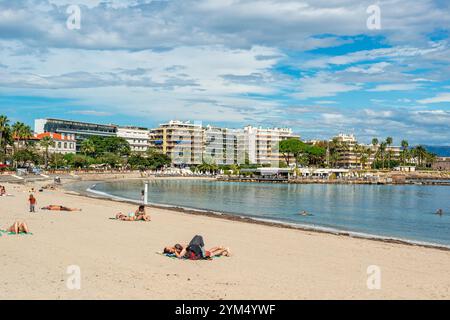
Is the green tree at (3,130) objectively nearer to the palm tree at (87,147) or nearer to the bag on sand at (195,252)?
the palm tree at (87,147)

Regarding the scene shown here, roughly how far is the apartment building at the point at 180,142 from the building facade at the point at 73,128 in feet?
68.3

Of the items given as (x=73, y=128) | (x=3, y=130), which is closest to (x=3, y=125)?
(x=3, y=130)

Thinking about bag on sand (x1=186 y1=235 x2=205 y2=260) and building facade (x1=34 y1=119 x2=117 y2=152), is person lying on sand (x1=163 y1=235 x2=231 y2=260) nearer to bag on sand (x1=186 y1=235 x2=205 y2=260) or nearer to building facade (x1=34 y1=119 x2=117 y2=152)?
bag on sand (x1=186 y1=235 x2=205 y2=260)

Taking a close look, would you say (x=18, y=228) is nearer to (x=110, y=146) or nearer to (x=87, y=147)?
(x=87, y=147)

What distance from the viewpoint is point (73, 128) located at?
18050cm

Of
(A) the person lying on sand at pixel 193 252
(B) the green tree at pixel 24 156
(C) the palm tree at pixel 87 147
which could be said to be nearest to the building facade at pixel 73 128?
(C) the palm tree at pixel 87 147

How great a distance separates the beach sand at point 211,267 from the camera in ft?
→ 36.8

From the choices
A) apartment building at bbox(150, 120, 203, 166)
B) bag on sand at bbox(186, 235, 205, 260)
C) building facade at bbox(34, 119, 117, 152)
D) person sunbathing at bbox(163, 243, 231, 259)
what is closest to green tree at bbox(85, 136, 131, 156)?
building facade at bbox(34, 119, 117, 152)

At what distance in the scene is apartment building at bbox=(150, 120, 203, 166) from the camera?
19188cm

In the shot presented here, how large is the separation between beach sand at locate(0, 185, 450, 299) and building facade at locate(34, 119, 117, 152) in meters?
159

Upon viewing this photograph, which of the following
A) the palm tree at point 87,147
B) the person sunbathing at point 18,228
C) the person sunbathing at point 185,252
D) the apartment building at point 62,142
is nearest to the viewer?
the person sunbathing at point 185,252

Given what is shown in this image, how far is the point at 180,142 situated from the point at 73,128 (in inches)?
1514
